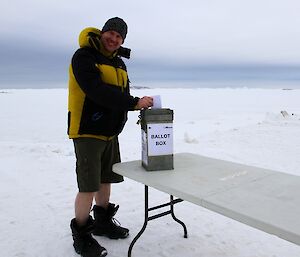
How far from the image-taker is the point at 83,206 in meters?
2.61

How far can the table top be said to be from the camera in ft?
5.15

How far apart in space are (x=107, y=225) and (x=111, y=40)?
1500 millimetres

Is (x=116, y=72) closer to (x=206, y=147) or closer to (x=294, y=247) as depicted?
(x=294, y=247)

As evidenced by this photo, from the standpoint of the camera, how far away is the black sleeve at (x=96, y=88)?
2.32m

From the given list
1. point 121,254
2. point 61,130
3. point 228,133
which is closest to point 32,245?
point 121,254

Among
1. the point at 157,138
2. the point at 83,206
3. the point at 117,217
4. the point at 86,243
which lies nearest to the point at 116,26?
the point at 157,138

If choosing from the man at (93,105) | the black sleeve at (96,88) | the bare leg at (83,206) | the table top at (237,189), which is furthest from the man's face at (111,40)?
the bare leg at (83,206)

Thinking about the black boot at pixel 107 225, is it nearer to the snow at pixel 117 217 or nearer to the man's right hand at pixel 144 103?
the snow at pixel 117 217

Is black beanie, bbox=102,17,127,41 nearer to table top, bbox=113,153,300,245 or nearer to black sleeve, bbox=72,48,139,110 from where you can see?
black sleeve, bbox=72,48,139,110

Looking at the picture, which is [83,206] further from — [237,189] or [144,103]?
[237,189]

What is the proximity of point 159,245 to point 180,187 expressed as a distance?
1.05 meters

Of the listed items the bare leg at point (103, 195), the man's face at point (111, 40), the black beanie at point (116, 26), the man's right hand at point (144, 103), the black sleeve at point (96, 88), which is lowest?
the bare leg at point (103, 195)

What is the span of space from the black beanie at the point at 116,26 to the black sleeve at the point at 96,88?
28 cm

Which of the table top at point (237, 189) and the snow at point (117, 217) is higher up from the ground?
the table top at point (237, 189)
